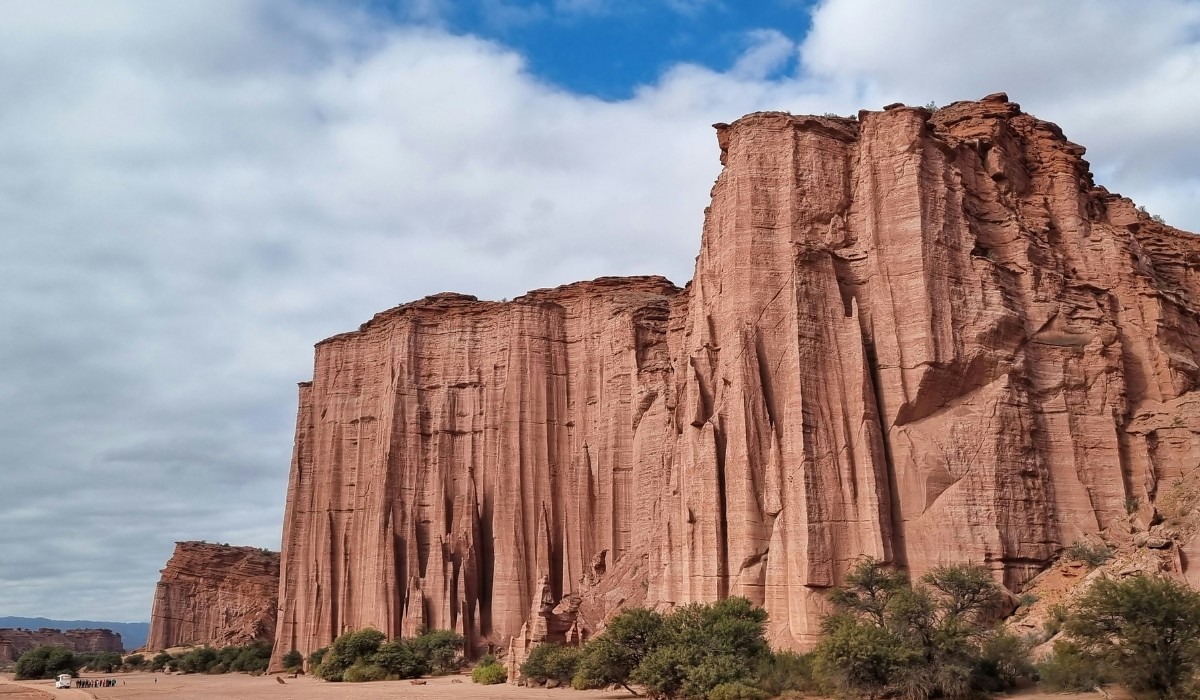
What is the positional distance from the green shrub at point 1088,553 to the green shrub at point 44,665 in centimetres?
6229

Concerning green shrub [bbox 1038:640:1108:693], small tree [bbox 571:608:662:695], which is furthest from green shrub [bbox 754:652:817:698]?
green shrub [bbox 1038:640:1108:693]

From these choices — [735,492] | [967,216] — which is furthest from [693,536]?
[967,216]

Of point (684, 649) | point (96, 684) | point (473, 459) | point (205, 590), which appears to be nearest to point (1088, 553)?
point (684, 649)

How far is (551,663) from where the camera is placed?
3581cm

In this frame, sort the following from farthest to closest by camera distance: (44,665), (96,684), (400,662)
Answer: (44,665) → (96,684) → (400,662)

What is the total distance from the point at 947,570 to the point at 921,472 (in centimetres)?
453

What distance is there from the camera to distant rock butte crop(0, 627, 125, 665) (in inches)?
4328

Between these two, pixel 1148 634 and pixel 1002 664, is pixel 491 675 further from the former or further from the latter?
pixel 1148 634

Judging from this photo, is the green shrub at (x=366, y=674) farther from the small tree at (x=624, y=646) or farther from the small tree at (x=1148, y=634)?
the small tree at (x=1148, y=634)

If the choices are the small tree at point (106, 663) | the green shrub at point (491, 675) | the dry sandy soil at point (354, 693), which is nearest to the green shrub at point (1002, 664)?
the dry sandy soil at point (354, 693)

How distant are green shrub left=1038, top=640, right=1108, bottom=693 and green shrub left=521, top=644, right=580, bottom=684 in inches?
603

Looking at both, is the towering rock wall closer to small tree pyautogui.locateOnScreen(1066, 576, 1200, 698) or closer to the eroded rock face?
the eroded rock face

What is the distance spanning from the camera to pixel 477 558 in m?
58.1

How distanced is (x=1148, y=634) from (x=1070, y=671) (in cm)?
244
